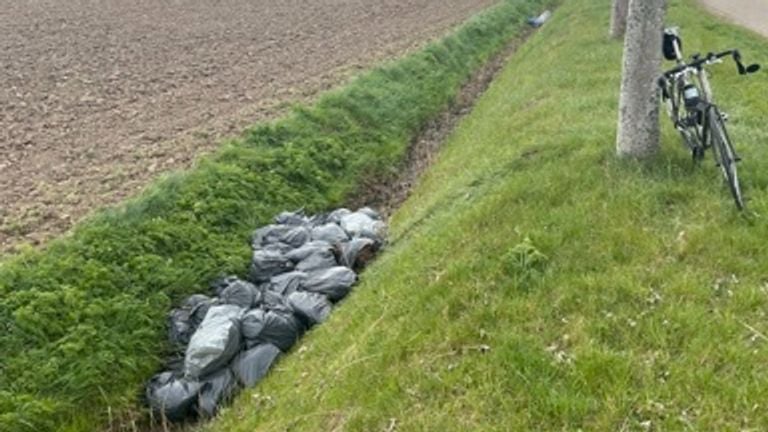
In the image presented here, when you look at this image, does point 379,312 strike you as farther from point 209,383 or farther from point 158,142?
point 158,142

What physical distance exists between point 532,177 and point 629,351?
3246 mm

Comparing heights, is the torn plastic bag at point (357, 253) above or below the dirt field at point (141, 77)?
below

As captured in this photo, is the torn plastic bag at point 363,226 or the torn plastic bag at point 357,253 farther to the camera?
the torn plastic bag at point 363,226

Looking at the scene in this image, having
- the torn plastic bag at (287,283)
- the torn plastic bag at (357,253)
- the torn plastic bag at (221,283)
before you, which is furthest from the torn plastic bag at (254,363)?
the torn plastic bag at (357,253)

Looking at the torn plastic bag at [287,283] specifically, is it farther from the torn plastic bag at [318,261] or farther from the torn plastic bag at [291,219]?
the torn plastic bag at [291,219]

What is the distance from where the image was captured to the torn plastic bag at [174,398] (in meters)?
6.72

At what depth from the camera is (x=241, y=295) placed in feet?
26.1

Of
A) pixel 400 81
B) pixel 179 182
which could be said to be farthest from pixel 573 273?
pixel 400 81

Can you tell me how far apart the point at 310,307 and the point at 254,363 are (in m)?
0.95

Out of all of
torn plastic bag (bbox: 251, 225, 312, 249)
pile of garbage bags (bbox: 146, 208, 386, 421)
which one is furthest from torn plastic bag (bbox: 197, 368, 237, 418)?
torn plastic bag (bbox: 251, 225, 312, 249)

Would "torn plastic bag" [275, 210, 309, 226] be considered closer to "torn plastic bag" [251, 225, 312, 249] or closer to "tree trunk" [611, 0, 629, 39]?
"torn plastic bag" [251, 225, 312, 249]

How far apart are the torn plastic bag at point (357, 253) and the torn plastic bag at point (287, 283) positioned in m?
0.62

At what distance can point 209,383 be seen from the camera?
270 inches

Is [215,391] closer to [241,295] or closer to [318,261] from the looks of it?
[241,295]
